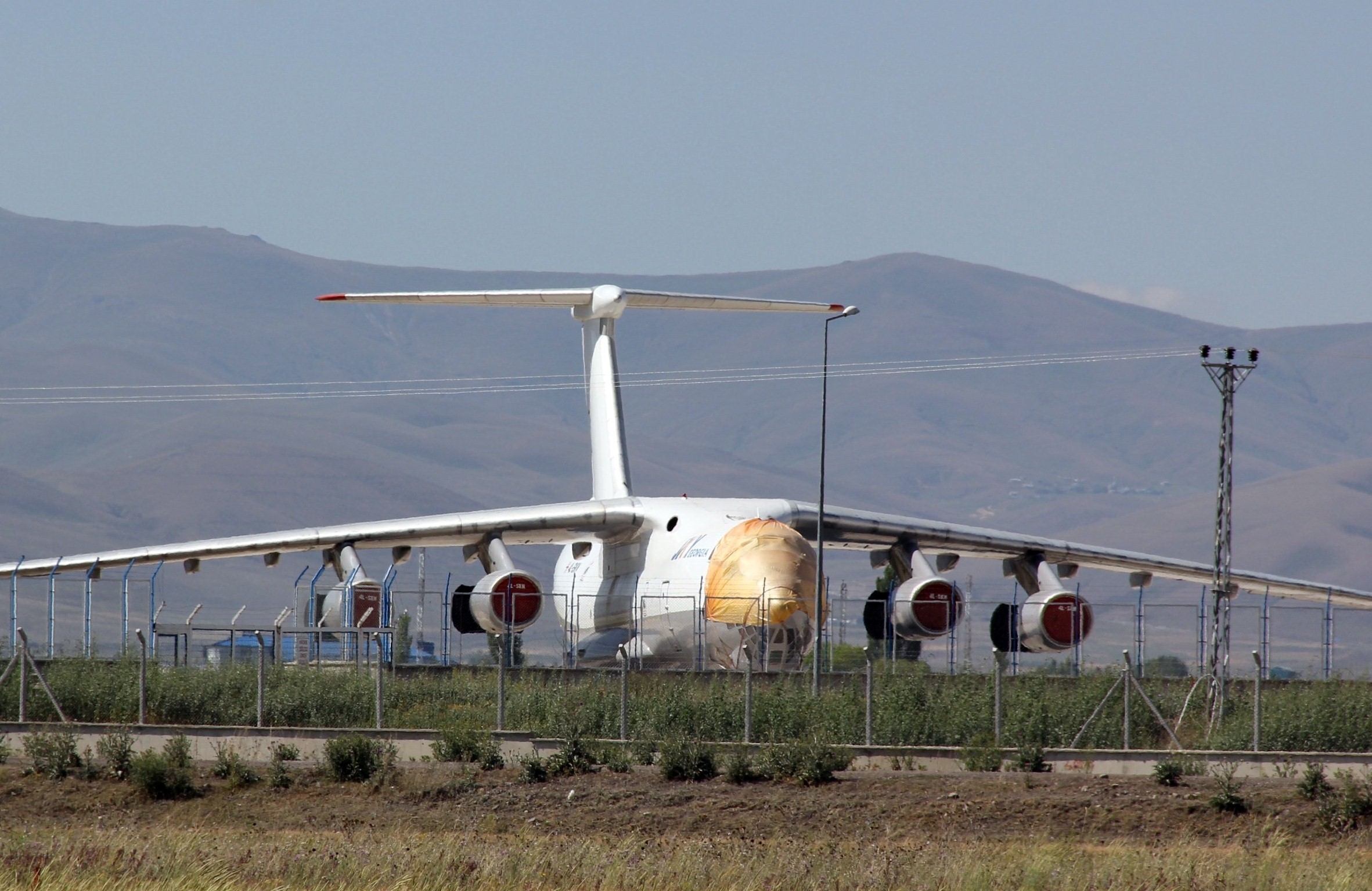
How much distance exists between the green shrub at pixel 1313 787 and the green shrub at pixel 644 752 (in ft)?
24.2

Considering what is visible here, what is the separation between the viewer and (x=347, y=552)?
112 feet

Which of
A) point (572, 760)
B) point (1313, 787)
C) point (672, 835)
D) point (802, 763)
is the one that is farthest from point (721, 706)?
point (1313, 787)

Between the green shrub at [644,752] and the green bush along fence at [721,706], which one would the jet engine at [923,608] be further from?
the green shrub at [644,752]

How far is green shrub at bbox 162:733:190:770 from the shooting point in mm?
21875

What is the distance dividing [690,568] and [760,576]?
262 centimetres

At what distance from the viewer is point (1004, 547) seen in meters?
36.2

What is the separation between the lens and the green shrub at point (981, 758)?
2255 cm

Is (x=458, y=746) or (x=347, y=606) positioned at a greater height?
(x=347, y=606)

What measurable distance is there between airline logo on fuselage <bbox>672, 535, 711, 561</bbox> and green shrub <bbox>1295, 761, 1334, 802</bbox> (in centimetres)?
1329

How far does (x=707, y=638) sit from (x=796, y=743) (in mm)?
9081

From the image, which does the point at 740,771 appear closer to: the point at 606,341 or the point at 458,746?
the point at 458,746

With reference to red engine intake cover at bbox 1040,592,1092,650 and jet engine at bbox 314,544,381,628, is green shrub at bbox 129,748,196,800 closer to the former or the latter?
jet engine at bbox 314,544,381,628

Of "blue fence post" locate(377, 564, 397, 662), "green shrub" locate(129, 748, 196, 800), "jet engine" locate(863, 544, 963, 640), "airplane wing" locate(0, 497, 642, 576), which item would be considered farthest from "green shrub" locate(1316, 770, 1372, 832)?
"airplane wing" locate(0, 497, 642, 576)

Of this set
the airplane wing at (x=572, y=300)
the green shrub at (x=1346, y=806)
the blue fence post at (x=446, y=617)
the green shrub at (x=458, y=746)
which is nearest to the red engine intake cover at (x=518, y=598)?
the blue fence post at (x=446, y=617)
